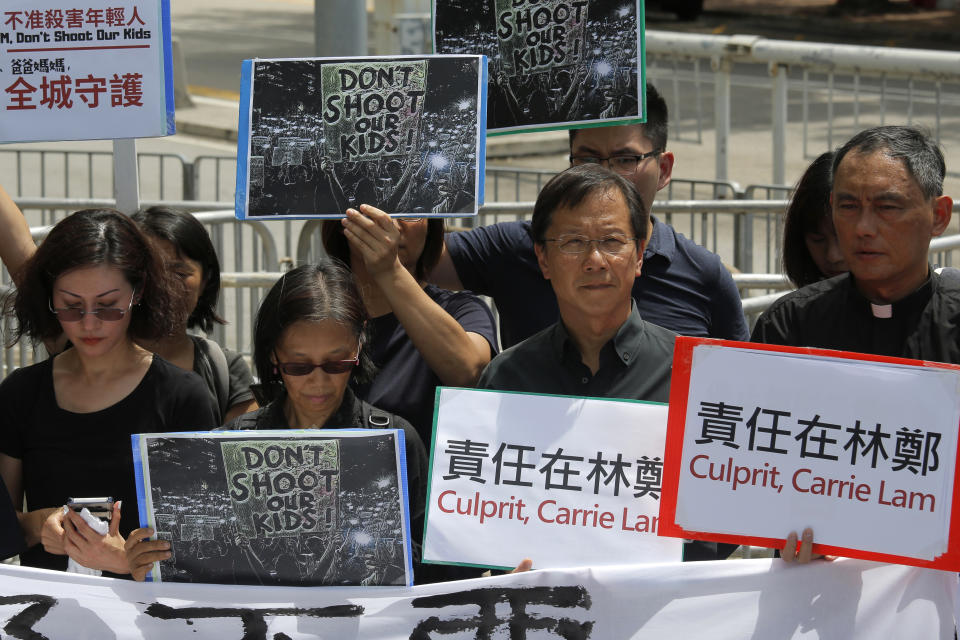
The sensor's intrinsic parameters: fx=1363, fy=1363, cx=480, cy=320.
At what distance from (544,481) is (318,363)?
0.65m

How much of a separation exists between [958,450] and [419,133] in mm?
1688

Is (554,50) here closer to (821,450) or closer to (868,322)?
(868,322)

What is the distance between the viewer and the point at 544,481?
11.0 ft

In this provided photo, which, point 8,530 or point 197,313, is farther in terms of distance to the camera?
point 197,313

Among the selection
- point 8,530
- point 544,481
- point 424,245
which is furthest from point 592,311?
point 8,530

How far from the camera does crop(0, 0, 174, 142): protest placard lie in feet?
13.6

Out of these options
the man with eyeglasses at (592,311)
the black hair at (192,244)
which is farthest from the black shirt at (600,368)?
the black hair at (192,244)

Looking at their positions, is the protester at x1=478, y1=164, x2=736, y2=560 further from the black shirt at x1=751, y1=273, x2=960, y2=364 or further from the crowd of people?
the black shirt at x1=751, y1=273, x2=960, y2=364

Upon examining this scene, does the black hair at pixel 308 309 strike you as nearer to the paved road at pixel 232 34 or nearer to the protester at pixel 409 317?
the protester at pixel 409 317

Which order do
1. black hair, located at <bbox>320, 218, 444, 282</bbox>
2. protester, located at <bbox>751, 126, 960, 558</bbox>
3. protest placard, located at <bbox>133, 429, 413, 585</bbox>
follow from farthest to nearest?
black hair, located at <bbox>320, 218, 444, 282</bbox> < protester, located at <bbox>751, 126, 960, 558</bbox> < protest placard, located at <bbox>133, 429, 413, 585</bbox>

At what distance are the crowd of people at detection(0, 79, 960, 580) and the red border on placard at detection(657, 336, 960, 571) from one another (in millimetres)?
125

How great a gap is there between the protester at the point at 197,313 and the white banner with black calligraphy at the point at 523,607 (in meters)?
0.94

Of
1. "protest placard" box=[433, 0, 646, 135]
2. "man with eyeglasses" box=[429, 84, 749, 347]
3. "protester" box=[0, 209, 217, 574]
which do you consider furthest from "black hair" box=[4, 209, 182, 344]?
"protest placard" box=[433, 0, 646, 135]

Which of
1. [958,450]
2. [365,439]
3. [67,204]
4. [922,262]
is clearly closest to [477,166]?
[365,439]
